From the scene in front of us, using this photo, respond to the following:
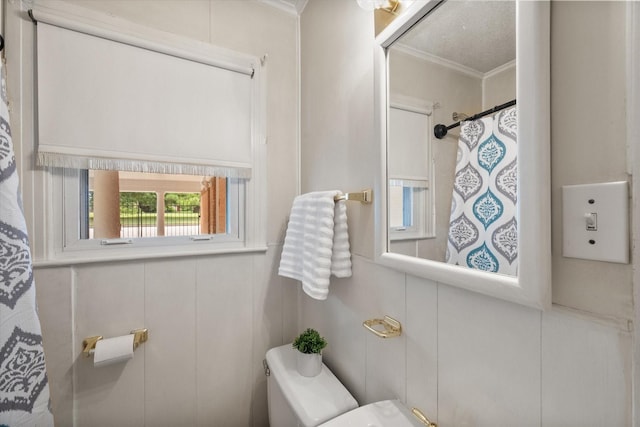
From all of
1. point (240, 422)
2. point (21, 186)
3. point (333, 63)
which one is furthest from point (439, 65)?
point (240, 422)

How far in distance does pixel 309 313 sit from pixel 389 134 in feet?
3.13

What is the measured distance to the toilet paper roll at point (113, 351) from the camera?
0.93m

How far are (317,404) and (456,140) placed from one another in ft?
3.07

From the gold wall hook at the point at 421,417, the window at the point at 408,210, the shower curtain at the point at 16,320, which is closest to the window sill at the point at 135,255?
the shower curtain at the point at 16,320

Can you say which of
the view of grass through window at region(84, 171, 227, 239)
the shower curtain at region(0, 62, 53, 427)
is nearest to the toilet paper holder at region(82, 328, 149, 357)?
the shower curtain at region(0, 62, 53, 427)

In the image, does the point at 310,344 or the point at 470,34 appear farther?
the point at 310,344

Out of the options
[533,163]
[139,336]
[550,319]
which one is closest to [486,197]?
[533,163]

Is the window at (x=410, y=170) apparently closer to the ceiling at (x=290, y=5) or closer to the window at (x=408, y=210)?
the window at (x=408, y=210)

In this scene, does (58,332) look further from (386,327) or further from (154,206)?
(386,327)

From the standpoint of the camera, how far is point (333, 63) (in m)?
1.08

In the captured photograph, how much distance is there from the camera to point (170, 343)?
3.69ft

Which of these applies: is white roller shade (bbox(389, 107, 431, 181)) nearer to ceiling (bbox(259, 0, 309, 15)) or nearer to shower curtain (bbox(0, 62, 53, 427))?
ceiling (bbox(259, 0, 309, 15))

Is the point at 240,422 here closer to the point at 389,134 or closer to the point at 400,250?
the point at 400,250

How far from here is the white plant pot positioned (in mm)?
1010
